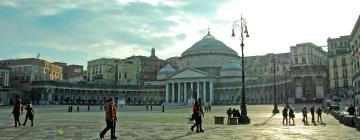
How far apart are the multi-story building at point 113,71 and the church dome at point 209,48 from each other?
2366cm

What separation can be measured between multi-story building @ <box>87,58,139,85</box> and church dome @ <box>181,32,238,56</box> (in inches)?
932

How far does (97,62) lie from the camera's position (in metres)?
154

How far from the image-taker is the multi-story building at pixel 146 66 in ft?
523

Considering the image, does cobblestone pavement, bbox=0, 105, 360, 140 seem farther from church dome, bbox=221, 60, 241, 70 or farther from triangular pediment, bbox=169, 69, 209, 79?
church dome, bbox=221, 60, 241, 70

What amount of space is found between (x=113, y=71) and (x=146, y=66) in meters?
15.3

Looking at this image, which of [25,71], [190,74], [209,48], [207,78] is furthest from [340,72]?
[25,71]

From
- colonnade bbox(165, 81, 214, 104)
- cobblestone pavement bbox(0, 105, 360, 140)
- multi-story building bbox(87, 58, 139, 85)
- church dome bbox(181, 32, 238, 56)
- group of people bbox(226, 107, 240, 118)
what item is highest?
church dome bbox(181, 32, 238, 56)

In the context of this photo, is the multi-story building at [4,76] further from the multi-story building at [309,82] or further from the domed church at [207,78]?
the multi-story building at [309,82]

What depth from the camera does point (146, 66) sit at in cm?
16162

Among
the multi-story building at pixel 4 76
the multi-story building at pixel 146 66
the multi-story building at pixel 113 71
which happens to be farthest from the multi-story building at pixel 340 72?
the multi-story building at pixel 146 66

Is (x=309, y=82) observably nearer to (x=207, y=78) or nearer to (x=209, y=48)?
(x=207, y=78)

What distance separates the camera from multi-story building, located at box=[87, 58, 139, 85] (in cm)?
15038

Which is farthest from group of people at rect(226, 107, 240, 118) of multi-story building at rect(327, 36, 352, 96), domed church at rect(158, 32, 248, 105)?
domed church at rect(158, 32, 248, 105)

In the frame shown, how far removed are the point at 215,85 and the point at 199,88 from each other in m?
6.57
